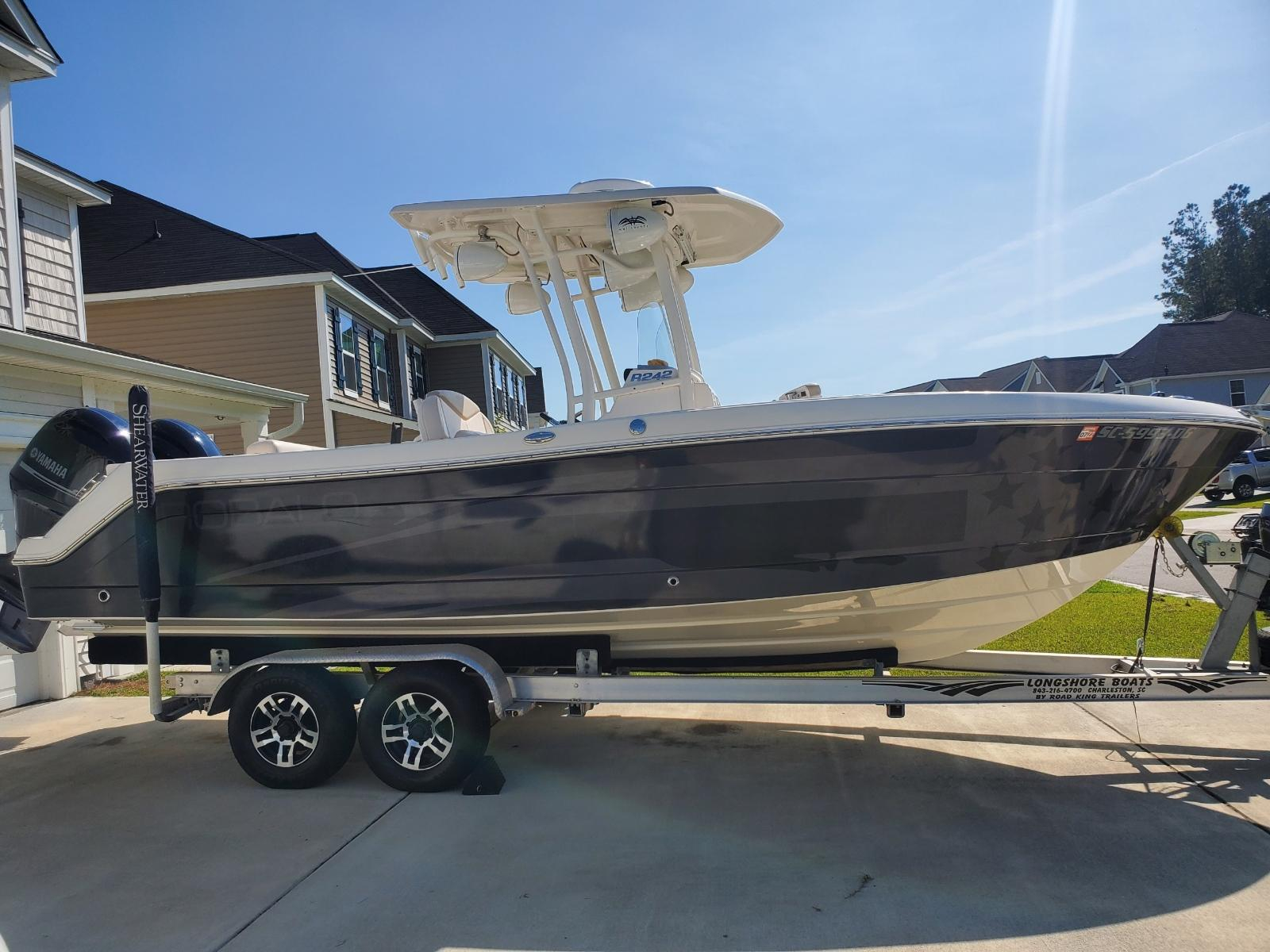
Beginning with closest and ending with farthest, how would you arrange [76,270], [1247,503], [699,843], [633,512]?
[699,843], [633,512], [76,270], [1247,503]

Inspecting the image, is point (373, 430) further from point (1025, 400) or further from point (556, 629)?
point (1025, 400)

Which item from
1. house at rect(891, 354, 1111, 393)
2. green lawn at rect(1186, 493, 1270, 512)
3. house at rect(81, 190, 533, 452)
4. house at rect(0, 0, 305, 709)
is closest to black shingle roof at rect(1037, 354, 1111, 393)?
house at rect(891, 354, 1111, 393)

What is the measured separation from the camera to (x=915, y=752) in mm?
5047

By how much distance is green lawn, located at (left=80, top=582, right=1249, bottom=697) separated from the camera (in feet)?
22.2

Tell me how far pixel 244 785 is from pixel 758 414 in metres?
3.62

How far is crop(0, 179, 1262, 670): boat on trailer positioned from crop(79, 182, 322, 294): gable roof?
11.1 m

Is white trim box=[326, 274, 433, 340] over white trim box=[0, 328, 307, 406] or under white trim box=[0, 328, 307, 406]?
over


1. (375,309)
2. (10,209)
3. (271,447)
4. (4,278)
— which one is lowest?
(271,447)

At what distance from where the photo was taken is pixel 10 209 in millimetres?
8555

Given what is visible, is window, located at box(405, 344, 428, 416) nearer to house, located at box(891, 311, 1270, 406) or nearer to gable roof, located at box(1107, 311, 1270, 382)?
house, located at box(891, 311, 1270, 406)

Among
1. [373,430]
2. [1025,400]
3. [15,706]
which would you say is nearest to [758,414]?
[1025,400]

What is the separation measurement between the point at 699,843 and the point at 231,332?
14.1m

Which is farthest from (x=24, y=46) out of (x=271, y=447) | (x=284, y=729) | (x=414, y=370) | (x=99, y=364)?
(x=414, y=370)

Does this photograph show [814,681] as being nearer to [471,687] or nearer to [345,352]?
[471,687]
